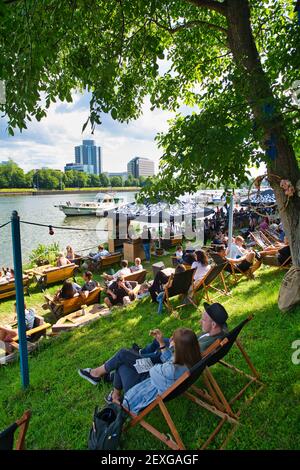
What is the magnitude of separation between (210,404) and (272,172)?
9.98ft

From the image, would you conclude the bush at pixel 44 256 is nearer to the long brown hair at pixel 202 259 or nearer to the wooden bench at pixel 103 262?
Result: the wooden bench at pixel 103 262

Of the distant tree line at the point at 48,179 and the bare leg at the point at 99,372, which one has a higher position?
the distant tree line at the point at 48,179

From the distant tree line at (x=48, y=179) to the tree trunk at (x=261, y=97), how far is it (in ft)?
242

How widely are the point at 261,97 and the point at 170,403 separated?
11.7 ft

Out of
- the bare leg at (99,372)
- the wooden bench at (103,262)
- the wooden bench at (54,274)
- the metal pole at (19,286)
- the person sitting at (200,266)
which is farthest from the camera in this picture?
the wooden bench at (103,262)

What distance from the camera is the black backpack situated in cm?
259

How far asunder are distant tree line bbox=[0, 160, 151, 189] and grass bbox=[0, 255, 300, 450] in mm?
73076

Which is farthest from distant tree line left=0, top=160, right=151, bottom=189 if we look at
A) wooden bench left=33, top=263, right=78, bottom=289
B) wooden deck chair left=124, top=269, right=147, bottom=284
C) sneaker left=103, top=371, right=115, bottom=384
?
sneaker left=103, top=371, right=115, bottom=384

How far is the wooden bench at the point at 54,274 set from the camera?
402 inches

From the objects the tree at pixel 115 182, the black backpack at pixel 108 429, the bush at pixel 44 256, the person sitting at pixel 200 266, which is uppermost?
the tree at pixel 115 182

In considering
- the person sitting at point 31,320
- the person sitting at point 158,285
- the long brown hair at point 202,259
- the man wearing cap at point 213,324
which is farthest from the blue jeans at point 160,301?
the man wearing cap at point 213,324

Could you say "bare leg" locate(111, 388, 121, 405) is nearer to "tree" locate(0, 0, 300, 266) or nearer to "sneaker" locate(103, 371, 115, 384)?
"sneaker" locate(103, 371, 115, 384)

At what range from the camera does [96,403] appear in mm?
3469
